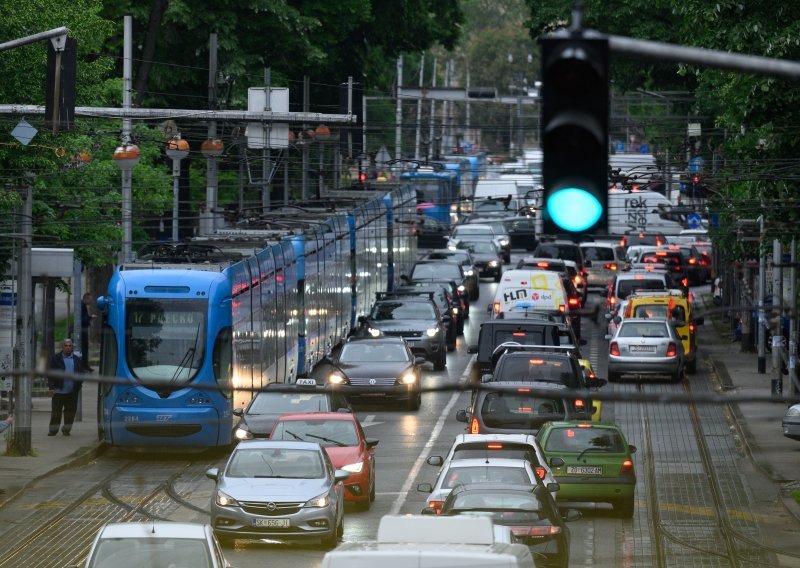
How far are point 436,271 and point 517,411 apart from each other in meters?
28.9

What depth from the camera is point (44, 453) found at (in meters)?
29.4

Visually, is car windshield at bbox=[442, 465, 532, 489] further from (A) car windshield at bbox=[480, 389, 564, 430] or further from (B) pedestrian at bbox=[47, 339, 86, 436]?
(B) pedestrian at bbox=[47, 339, 86, 436]

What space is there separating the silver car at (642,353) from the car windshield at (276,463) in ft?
62.1

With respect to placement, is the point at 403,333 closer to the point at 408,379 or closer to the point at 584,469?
the point at 408,379

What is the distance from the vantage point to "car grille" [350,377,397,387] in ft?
115

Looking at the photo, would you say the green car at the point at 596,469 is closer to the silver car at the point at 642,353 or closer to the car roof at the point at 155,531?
the car roof at the point at 155,531

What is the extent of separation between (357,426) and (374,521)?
2448 millimetres

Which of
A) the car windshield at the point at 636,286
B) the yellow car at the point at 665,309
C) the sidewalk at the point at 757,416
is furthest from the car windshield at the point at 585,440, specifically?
the car windshield at the point at 636,286

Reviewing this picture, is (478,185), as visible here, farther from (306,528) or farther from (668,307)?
(306,528)

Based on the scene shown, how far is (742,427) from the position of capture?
113 feet

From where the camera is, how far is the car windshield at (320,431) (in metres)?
24.9

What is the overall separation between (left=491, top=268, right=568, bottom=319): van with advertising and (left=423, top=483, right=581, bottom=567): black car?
82.0ft

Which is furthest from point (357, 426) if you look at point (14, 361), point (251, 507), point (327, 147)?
point (327, 147)

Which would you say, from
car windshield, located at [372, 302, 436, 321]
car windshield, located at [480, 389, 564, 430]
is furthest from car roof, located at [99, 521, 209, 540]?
car windshield, located at [372, 302, 436, 321]
